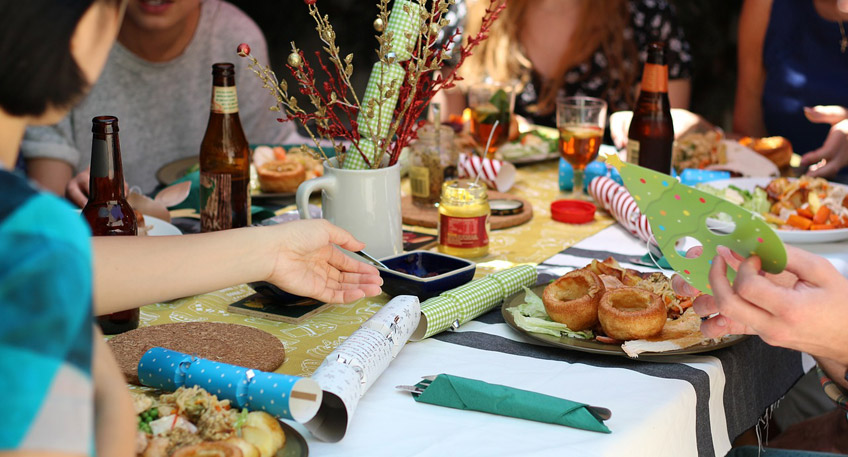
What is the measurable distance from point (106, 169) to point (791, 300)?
1.04m

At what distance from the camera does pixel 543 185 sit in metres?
2.40

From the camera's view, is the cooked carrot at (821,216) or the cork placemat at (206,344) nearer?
the cork placemat at (206,344)

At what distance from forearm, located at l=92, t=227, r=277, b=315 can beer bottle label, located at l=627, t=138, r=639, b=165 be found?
1206 millimetres

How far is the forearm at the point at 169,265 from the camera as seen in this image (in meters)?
1.11

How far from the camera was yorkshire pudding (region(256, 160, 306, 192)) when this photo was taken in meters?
2.20

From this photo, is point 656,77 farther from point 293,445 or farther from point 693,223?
point 293,445

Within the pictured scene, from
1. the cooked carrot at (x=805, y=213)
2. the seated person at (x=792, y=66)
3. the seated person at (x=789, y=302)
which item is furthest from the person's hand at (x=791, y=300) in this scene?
the seated person at (x=792, y=66)

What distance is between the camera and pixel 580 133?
87.7 inches

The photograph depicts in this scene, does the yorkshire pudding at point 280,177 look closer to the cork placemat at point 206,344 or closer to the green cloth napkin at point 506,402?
the cork placemat at point 206,344

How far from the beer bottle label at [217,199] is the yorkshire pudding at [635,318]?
2.81 feet

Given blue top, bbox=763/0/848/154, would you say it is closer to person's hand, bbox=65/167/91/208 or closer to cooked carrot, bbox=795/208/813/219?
cooked carrot, bbox=795/208/813/219

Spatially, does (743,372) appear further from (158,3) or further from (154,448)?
(158,3)

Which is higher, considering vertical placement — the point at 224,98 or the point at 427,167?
the point at 224,98

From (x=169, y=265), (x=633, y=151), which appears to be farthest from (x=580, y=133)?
(x=169, y=265)
